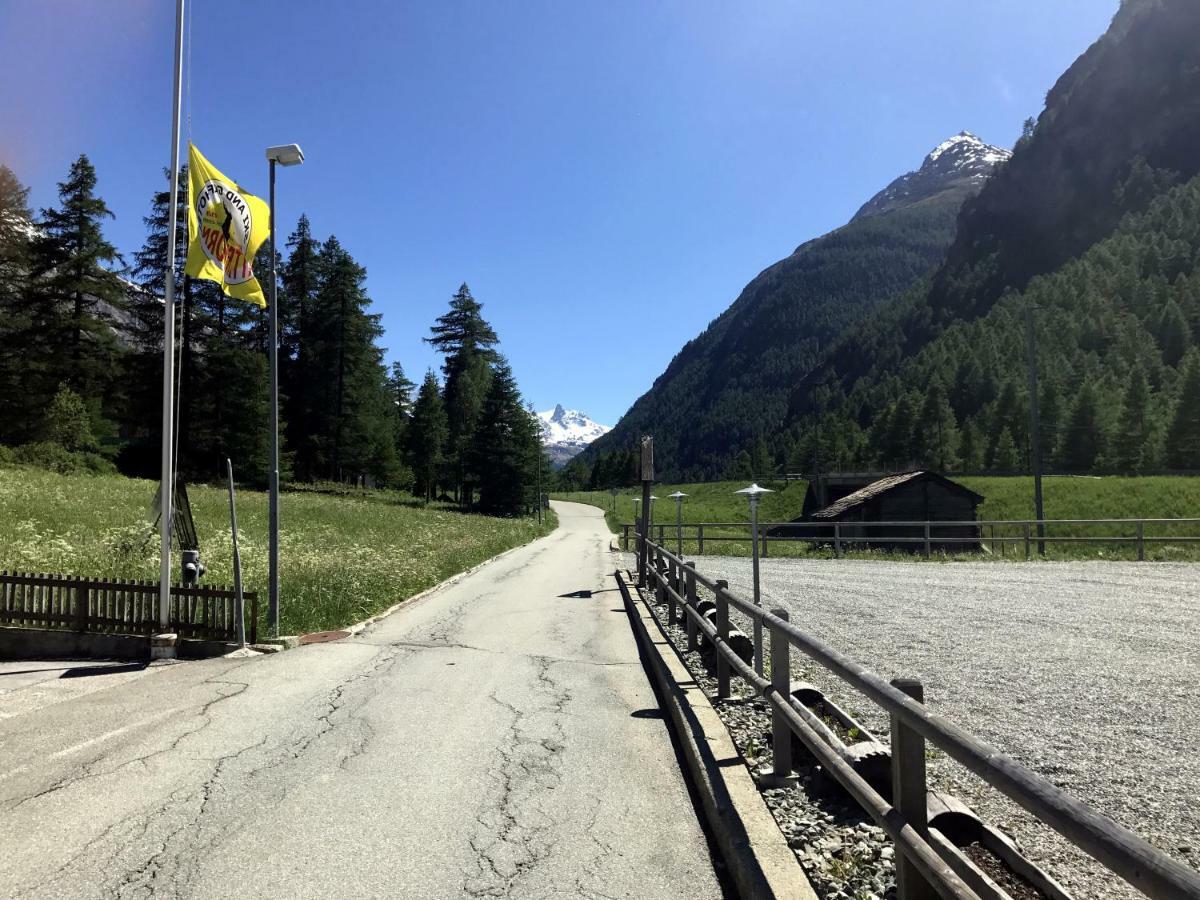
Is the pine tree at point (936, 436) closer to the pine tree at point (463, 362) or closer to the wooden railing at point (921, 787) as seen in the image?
the pine tree at point (463, 362)

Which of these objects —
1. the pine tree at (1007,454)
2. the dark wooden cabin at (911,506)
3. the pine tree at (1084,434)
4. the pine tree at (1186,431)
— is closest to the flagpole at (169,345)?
the dark wooden cabin at (911,506)

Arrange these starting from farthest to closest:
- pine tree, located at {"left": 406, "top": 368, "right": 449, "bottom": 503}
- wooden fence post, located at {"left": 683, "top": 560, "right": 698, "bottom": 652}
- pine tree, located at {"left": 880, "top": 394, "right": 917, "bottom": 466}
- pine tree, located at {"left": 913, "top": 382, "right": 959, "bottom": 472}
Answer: pine tree, located at {"left": 880, "top": 394, "right": 917, "bottom": 466} → pine tree, located at {"left": 913, "top": 382, "right": 959, "bottom": 472} → pine tree, located at {"left": 406, "top": 368, "right": 449, "bottom": 503} → wooden fence post, located at {"left": 683, "top": 560, "right": 698, "bottom": 652}

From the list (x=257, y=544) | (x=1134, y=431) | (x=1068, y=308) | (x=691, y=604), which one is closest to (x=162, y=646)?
(x=691, y=604)

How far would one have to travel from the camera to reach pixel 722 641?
6871 millimetres

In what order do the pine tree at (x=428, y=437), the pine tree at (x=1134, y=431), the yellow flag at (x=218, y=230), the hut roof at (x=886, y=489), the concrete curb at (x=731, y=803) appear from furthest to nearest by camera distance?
the pine tree at (x=1134, y=431), the pine tree at (x=428, y=437), the hut roof at (x=886, y=489), the yellow flag at (x=218, y=230), the concrete curb at (x=731, y=803)

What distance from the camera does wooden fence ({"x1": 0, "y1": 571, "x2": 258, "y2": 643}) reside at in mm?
9922

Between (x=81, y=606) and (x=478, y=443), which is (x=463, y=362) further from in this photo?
(x=81, y=606)

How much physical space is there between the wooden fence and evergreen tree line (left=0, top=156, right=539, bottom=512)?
15803 millimetres

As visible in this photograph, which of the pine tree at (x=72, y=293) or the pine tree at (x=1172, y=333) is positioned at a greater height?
the pine tree at (x=1172, y=333)

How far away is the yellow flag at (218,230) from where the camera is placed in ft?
32.4

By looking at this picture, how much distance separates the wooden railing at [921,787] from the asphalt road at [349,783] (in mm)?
983

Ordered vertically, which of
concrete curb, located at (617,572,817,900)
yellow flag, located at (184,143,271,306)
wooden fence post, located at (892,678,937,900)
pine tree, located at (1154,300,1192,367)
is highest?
pine tree, located at (1154,300,1192,367)

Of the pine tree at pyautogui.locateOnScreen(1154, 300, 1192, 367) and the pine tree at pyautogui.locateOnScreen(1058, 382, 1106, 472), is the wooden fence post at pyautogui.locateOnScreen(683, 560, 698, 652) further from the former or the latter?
the pine tree at pyautogui.locateOnScreen(1154, 300, 1192, 367)

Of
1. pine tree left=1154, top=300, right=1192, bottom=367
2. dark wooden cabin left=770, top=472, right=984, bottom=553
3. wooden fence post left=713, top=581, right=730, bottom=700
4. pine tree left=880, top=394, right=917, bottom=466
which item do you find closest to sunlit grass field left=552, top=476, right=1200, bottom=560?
dark wooden cabin left=770, top=472, right=984, bottom=553
